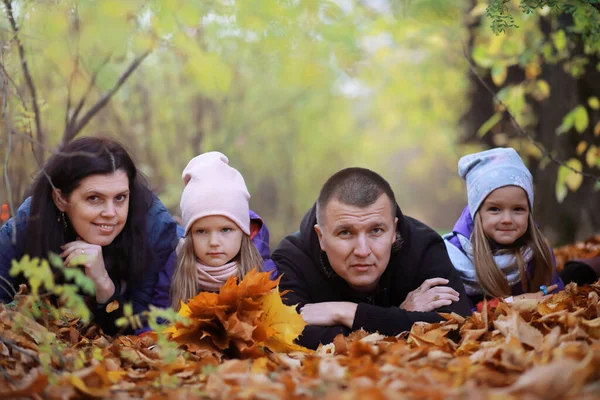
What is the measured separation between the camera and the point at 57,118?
763 centimetres

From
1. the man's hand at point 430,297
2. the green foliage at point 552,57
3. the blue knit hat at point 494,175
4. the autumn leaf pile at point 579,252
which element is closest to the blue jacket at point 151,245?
the man's hand at point 430,297

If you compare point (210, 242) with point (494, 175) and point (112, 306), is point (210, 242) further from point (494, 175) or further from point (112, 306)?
point (494, 175)

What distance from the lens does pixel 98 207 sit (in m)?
3.60

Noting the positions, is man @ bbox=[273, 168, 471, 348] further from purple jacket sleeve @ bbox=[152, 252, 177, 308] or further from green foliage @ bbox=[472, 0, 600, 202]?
green foliage @ bbox=[472, 0, 600, 202]

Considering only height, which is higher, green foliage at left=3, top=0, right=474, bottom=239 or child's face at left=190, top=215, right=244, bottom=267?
green foliage at left=3, top=0, right=474, bottom=239

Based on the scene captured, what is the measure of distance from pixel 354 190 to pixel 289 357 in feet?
3.69

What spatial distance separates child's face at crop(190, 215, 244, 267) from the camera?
380 centimetres

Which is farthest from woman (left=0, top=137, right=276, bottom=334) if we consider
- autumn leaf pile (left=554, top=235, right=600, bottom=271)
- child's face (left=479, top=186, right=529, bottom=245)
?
autumn leaf pile (left=554, top=235, right=600, bottom=271)

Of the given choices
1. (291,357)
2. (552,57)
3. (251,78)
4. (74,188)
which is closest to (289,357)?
(291,357)

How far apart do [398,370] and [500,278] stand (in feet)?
7.34

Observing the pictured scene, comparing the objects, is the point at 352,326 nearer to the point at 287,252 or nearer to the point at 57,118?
the point at 287,252

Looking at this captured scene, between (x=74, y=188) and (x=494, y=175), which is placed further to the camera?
(x=494, y=175)

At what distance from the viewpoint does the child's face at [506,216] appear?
4273 millimetres

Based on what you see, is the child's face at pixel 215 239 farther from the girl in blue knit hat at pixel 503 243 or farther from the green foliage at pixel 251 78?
the girl in blue knit hat at pixel 503 243
